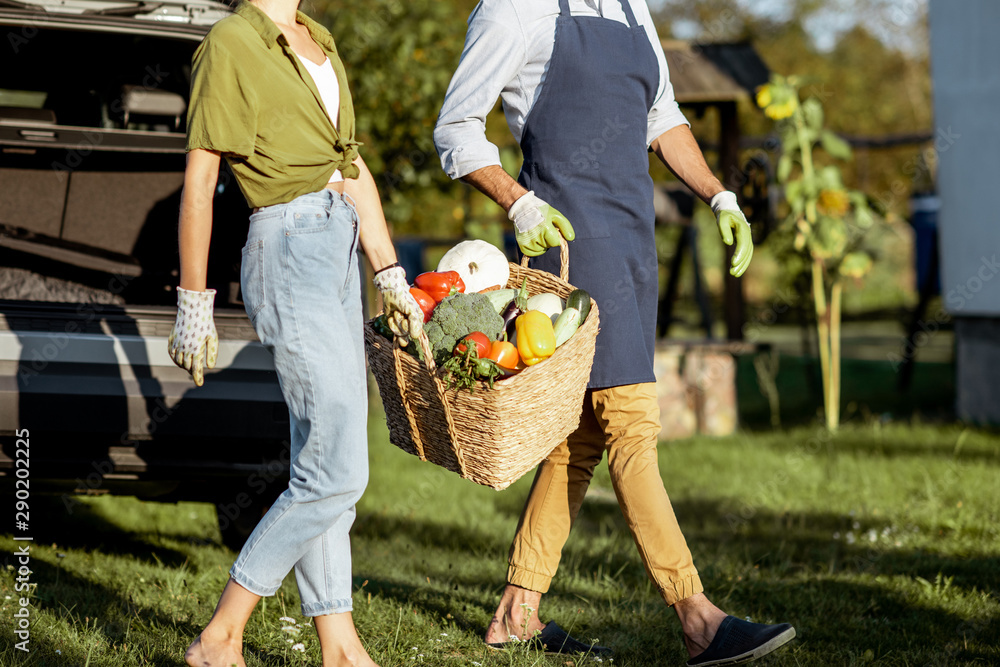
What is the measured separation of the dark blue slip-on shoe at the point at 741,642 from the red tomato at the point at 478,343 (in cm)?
98

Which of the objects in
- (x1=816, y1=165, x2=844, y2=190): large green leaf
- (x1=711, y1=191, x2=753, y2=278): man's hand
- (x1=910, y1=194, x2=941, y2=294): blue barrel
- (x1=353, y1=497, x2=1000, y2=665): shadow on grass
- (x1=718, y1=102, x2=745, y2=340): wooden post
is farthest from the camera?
(x1=910, y1=194, x2=941, y2=294): blue barrel

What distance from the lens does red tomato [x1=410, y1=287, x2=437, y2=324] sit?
105 inches

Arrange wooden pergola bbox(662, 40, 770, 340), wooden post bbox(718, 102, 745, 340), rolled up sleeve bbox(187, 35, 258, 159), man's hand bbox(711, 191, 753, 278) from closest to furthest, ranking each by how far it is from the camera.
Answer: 1. rolled up sleeve bbox(187, 35, 258, 159)
2. man's hand bbox(711, 191, 753, 278)
3. wooden pergola bbox(662, 40, 770, 340)
4. wooden post bbox(718, 102, 745, 340)

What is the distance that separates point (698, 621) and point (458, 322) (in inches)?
40.9

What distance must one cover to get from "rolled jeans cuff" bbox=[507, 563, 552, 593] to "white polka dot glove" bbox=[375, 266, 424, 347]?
87cm

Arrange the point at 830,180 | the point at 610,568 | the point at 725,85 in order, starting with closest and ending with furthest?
the point at 610,568 → the point at 830,180 → the point at 725,85

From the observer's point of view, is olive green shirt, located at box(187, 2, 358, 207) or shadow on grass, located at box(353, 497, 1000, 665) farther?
shadow on grass, located at box(353, 497, 1000, 665)

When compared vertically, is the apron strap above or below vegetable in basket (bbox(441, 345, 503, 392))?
above

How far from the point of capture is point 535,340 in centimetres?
245

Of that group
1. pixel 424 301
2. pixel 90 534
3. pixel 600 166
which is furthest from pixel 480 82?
pixel 90 534

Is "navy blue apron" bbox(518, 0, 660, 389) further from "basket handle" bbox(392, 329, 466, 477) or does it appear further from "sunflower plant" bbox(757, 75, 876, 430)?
"sunflower plant" bbox(757, 75, 876, 430)

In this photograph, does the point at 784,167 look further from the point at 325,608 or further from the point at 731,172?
the point at 325,608

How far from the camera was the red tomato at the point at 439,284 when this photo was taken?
8.93 ft

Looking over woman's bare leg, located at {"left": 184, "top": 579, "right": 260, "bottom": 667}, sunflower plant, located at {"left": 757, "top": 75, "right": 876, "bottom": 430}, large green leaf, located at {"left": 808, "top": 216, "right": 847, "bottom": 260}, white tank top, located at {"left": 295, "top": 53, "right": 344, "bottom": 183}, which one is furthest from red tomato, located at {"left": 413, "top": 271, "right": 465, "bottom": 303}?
large green leaf, located at {"left": 808, "top": 216, "right": 847, "bottom": 260}
